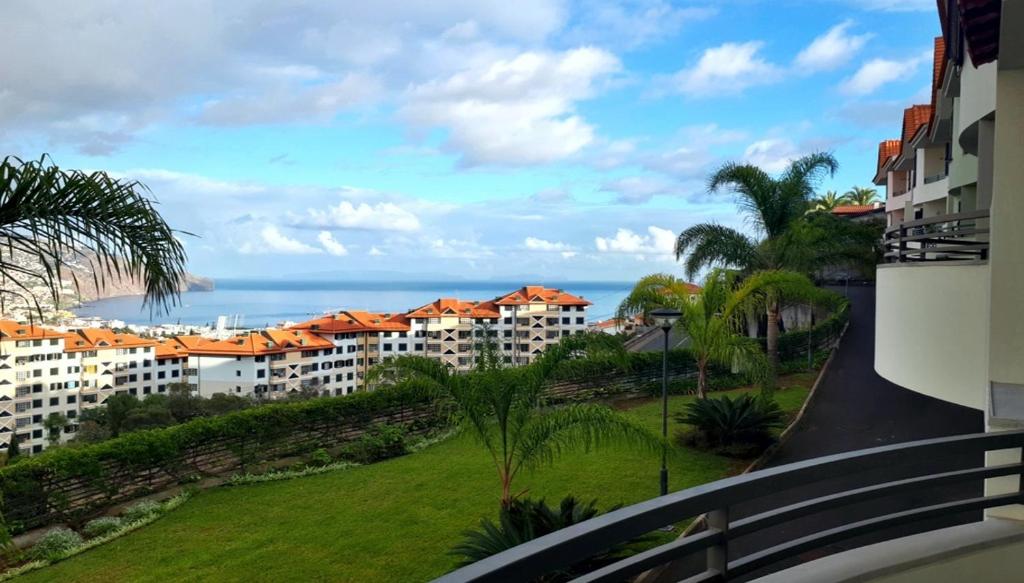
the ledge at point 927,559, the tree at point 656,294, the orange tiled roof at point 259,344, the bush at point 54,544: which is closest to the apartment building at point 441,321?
the orange tiled roof at point 259,344

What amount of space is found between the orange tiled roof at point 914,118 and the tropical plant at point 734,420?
50.7 feet

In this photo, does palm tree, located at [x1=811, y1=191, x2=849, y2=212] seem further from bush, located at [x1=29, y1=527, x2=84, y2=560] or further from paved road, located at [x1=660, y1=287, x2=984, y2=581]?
bush, located at [x1=29, y1=527, x2=84, y2=560]

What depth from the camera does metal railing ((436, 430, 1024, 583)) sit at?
175 centimetres

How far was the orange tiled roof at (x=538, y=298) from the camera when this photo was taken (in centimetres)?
4686

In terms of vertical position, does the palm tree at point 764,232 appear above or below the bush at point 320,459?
above

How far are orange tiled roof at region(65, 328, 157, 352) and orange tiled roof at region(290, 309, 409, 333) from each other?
389 inches

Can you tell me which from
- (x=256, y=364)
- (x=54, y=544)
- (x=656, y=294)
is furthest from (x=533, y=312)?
(x=54, y=544)

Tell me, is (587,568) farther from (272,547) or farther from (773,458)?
(773,458)

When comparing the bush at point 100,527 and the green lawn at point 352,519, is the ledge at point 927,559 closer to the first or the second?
the green lawn at point 352,519

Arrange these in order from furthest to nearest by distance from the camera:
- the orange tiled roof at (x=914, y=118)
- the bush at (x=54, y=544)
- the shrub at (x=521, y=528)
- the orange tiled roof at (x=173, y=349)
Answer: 1. the orange tiled roof at (x=173, y=349)
2. the orange tiled roof at (x=914, y=118)
3. the bush at (x=54, y=544)
4. the shrub at (x=521, y=528)

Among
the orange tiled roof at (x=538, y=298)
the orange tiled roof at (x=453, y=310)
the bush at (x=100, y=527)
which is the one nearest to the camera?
the bush at (x=100, y=527)

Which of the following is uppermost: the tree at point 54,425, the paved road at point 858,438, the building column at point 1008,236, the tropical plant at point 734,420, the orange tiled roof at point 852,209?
the orange tiled roof at point 852,209

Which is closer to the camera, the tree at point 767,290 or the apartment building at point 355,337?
the tree at point 767,290

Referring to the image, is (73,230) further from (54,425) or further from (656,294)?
(54,425)
